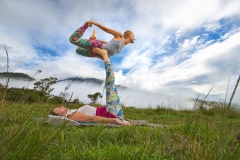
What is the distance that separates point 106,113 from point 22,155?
4.06 m

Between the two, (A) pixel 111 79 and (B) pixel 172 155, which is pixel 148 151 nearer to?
(B) pixel 172 155

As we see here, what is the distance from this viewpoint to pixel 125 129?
10.5ft

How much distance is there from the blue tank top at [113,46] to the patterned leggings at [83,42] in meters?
0.21

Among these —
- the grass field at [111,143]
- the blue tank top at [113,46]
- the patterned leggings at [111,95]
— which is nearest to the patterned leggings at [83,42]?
the blue tank top at [113,46]

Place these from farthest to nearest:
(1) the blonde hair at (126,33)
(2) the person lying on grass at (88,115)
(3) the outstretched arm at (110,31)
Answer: (1) the blonde hair at (126,33) → (3) the outstretched arm at (110,31) → (2) the person lying on grass at (88,115)

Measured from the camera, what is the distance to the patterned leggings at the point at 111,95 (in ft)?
17.0

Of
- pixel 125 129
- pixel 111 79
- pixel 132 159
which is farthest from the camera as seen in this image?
pixel 111 79

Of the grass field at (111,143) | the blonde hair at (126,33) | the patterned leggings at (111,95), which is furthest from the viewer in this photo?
the blonde hair at (126,33)

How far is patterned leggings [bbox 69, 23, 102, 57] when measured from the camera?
547 centimetres

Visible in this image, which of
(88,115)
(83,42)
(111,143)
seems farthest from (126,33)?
(111,143)

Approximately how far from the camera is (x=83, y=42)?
5.50 metres

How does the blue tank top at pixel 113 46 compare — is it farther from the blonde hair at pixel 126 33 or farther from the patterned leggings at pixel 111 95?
the patterned leggings at pixel 111 95

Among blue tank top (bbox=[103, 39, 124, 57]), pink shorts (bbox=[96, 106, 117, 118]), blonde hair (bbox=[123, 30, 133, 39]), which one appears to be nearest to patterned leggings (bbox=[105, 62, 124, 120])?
pink shorts (bbox=[96, 106, 117, 118])

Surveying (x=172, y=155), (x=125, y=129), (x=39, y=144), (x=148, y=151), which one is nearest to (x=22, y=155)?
(x=39, y=144)
